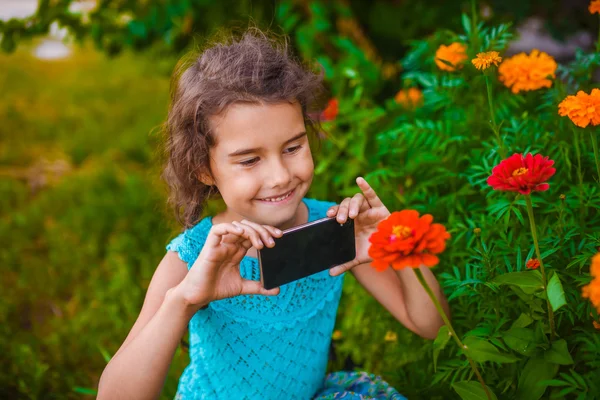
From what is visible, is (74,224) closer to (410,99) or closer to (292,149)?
(410,99)

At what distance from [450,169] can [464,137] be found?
122 millimetres

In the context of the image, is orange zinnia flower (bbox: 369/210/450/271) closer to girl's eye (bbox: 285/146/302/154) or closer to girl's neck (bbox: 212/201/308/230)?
girl's eye (bbox: 285/146/302/154)

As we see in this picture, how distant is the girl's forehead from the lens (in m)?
1.43

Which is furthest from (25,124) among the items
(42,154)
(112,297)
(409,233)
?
(409,233)

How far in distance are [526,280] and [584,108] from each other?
416mm

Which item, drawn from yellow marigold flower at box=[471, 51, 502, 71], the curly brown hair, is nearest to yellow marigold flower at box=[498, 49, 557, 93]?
yellow marigold flower at box=[471, 51, 502, 71]

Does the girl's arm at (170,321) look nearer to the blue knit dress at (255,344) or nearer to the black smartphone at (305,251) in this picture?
the black smartphone at (305,251)

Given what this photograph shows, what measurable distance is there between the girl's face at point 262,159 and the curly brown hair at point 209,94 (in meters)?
0.03

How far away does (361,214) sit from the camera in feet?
4.89

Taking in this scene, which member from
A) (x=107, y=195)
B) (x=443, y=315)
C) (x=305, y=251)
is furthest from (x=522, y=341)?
(x=107, y=195)

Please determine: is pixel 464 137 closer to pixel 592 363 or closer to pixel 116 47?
pixel 592 363

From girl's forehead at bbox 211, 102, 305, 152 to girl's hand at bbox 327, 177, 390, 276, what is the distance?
23cm

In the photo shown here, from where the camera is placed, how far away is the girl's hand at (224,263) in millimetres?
1290

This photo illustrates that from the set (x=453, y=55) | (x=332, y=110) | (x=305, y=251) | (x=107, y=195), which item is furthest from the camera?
(x=107, y=195)
